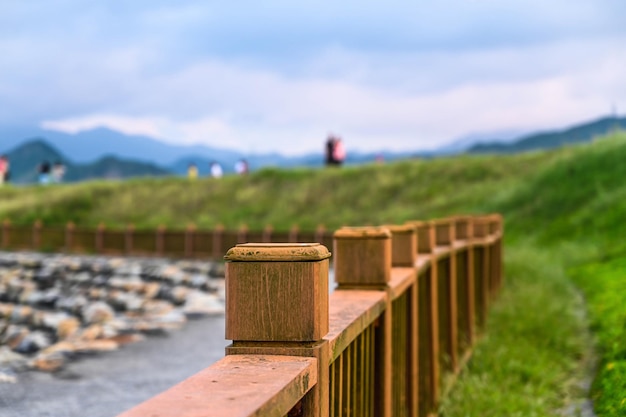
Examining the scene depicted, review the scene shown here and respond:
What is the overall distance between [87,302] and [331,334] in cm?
1700

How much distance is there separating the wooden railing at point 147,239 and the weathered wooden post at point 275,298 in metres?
26.6

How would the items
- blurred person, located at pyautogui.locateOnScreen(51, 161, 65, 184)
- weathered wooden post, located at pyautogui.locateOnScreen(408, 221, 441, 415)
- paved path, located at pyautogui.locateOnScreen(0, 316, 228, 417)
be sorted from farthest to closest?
1. blurred person, located at pyautogui.locateOnScreen(51, 161, 65, 184)
2. paved path, located at pyautogui.locateOnScreen(0, 316, 228, 417)
3. weathered wooden post, located at pyautogui.locateOnScreen(408, 221, 441, 415)

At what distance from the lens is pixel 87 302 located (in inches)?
743

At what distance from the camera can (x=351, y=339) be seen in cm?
312

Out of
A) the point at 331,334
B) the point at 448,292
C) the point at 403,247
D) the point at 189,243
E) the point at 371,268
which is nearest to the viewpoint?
the point at 331,334

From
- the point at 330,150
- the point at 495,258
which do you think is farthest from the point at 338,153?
the point at 495,258

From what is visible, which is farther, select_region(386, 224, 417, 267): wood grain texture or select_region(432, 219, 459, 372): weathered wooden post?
select_region(432, 219, 459, 372): weathered wooden post

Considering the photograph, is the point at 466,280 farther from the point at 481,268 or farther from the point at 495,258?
the point at 495,258

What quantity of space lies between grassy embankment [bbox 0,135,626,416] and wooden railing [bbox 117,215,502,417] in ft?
3.30

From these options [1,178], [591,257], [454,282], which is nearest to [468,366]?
[454,282]

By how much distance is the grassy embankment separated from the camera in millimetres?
7332

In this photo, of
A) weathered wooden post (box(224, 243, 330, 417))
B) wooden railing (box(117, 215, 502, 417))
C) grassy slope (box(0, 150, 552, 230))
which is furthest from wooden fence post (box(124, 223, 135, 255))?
weathered wooden post (box(224, 243, 330, 417))

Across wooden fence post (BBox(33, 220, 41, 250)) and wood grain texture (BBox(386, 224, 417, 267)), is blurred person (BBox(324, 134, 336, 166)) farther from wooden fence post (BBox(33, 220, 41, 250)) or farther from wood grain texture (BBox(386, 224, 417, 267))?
wood grain texture (BBox(386, 224, 417, 267))

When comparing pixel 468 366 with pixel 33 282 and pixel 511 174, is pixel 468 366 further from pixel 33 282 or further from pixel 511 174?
pixel 511 174
